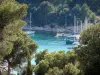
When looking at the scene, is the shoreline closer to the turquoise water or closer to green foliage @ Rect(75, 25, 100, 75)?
the turquoise water

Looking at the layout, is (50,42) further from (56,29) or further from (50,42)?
(56,29)

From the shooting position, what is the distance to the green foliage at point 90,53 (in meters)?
8.28

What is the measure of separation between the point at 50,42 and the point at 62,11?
18279 millimetres

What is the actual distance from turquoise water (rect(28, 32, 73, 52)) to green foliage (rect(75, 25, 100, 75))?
23738 millimetres

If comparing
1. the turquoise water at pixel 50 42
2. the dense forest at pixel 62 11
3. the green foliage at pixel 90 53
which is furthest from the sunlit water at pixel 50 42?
the green foliage at pixel 90 53

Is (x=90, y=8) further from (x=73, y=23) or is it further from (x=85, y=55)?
(x=85, y=55)

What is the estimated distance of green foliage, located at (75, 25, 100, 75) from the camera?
828 centimetres

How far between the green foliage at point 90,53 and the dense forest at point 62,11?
176ft

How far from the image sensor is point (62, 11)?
6581 centimetres

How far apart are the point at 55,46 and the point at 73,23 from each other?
21121 millimetres

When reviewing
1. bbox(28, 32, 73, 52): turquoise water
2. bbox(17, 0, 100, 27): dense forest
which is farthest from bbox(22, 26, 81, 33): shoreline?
bbox(28, 32, 73, 52): turquoise water

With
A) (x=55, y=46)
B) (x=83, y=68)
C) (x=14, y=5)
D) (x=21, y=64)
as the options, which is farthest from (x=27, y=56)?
(x=55, y=46)

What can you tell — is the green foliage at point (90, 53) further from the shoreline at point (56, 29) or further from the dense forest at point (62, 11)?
the dense forest at point (62, 11)

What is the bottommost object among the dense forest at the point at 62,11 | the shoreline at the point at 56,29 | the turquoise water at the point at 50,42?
the turquoise water at the point at 50,42
